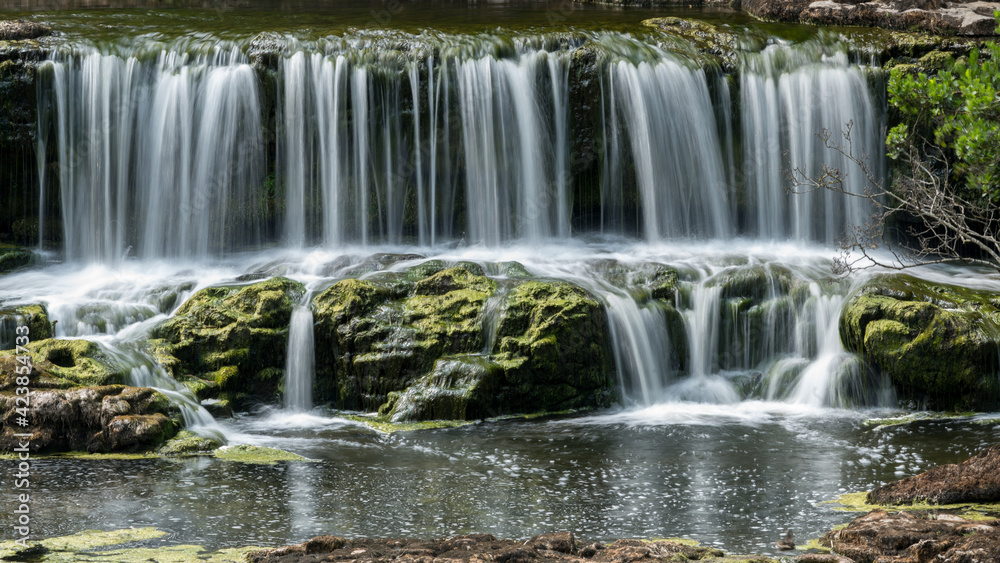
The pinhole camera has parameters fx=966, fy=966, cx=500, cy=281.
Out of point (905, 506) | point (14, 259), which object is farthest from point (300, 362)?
point (905, 506)

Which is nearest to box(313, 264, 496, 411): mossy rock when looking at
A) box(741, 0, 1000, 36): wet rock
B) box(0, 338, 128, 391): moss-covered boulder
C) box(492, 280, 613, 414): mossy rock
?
box(492, 280, 613, 414): mossy rock

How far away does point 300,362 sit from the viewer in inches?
480

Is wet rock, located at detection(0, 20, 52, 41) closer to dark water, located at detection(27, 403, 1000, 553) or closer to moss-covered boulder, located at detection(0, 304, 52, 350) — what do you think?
moss-covered boulder, located at detection(0, 304, 52, 350)

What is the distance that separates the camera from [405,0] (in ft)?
82.7

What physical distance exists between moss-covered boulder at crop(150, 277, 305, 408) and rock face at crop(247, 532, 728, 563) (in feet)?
19.4

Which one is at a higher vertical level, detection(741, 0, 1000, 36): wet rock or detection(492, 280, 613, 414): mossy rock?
detection(741, 0, 1000, 36): wet rock

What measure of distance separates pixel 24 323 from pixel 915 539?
10373 millimetres

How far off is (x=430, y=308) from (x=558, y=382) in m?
1.91

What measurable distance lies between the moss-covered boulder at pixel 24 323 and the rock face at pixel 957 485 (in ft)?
32.1

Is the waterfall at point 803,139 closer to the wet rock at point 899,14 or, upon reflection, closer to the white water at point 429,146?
the white water at point 429,146

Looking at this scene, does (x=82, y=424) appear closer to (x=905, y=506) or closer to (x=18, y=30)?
(x=905, y=506)

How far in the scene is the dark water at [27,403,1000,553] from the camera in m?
7.31

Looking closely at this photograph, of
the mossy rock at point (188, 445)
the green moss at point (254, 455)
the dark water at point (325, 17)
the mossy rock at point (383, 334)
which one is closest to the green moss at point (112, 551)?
the green moss at point (254, 455)

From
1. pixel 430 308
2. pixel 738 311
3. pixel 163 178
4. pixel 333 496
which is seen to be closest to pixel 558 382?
pixel 430 308
